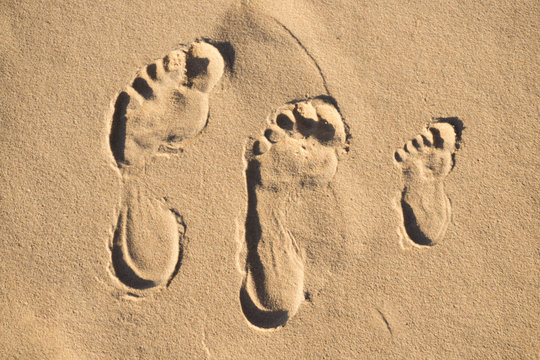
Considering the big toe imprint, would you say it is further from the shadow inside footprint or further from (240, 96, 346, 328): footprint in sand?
the shadow inside footprint

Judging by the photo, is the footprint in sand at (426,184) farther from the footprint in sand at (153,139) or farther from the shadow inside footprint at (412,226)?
the footprint in sand at (153,139)

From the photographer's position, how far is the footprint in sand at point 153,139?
61.9 inches

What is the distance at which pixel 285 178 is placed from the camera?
161 centimetres

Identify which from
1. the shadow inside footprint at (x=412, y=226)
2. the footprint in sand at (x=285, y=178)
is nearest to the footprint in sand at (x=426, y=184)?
the shadow inside footprint at (x=412, y=226)

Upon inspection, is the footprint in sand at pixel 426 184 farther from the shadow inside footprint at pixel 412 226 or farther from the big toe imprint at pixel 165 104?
the big toe imprint at pixel 165 104

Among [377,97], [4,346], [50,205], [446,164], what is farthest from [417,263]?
[4,346]

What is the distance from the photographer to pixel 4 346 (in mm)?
1555

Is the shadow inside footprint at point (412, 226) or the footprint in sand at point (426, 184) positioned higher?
the footprint in sand at point (426, 184)

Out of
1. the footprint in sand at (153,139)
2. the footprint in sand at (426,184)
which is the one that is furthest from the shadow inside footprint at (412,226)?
the footprint in sand at (153,139)

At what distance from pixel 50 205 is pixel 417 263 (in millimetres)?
1741

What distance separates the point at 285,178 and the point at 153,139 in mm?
652

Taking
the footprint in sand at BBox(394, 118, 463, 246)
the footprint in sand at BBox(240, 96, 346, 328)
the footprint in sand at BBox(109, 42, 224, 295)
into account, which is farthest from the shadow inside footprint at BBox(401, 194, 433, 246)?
the footprint in sand at BBox(109, 42, 224, 295)

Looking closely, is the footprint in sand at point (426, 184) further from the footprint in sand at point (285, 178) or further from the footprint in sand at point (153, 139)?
the footprint in sand at point (153, 139)

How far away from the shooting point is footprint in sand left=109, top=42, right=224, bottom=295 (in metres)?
1.57
